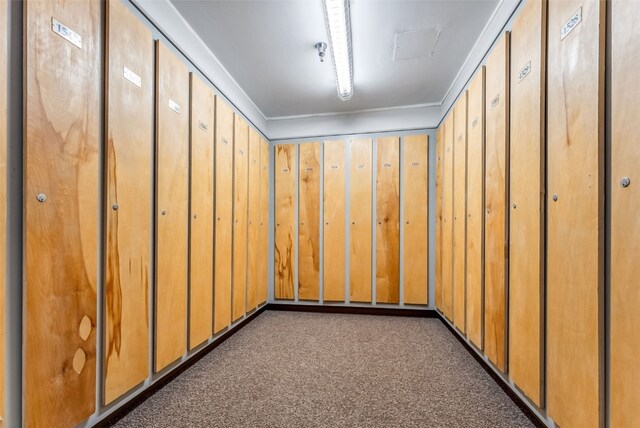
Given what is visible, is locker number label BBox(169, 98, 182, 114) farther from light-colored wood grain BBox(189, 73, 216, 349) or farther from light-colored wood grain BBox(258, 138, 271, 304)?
light-colored wood grain BBox(258, 138, 271, 304)

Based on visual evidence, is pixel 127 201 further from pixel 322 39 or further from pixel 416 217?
pixel 416 217

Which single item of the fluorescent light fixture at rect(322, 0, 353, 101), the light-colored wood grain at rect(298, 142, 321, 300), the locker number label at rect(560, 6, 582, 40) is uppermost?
the fluorescent light fixture at rect(322, 0, 353, 101)

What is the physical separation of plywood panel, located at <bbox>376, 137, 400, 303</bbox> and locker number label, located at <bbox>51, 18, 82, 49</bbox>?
3260 mm

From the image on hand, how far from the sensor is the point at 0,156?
1.11 metres

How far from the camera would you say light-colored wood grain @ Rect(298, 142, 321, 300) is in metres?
4.03

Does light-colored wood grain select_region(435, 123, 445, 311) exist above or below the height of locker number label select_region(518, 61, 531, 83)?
below

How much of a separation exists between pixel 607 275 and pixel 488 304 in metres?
1.08

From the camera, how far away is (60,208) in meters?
1.32

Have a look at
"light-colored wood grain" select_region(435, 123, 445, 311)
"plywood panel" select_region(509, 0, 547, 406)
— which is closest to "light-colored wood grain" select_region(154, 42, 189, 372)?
"plywood panel" select_region(509, 0, 547, 406)

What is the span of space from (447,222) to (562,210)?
196cm

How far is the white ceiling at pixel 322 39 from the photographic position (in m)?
2.02

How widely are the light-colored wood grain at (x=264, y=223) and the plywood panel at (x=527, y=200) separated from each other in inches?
116

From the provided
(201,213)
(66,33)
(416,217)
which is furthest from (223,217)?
(416,217)

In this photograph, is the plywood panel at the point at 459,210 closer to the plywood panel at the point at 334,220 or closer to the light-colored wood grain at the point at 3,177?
the plywood panel at the point at 334,220
